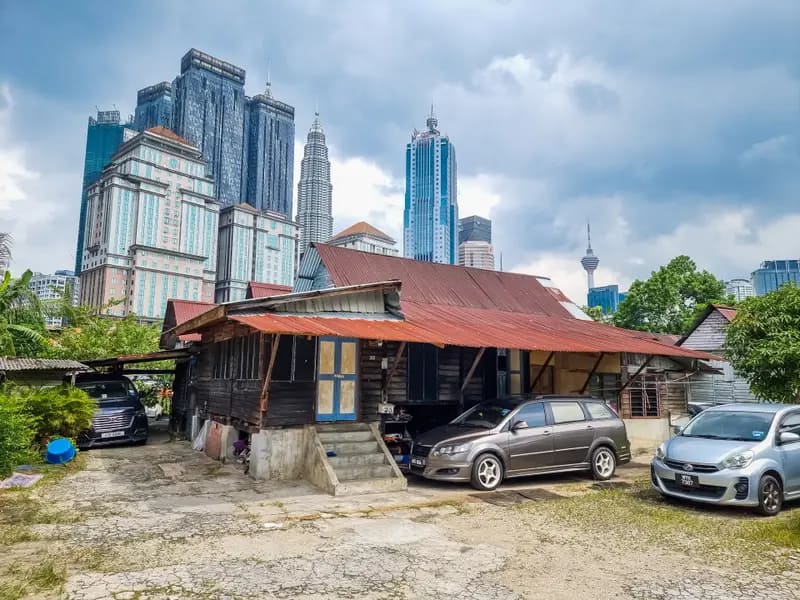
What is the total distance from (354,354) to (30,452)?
280 inches

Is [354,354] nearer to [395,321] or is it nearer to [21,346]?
[395,321]

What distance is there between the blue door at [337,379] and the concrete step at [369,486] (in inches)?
78.8

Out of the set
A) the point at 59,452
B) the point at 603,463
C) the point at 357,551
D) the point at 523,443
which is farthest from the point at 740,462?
the point at 59,452

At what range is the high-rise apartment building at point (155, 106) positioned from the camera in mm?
120312

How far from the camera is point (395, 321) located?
11.7 meters

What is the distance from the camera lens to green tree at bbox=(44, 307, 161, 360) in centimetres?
2253

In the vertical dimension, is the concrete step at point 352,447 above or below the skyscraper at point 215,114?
below

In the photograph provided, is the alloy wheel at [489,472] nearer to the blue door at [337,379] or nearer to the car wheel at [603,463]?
the car wheel at [603,463]

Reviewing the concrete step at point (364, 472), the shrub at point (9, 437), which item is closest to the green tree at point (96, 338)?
the shrub at point (9, 437)

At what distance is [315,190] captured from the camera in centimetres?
13750

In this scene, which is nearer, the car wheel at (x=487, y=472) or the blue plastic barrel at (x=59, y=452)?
the car wheel at (x=487, y=472)

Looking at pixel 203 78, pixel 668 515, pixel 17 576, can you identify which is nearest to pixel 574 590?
pixel 668 515

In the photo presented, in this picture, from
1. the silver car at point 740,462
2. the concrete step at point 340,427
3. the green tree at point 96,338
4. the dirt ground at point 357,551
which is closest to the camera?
the dirt ground at point 357,551

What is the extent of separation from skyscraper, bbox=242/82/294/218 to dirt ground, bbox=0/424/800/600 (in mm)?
124502
